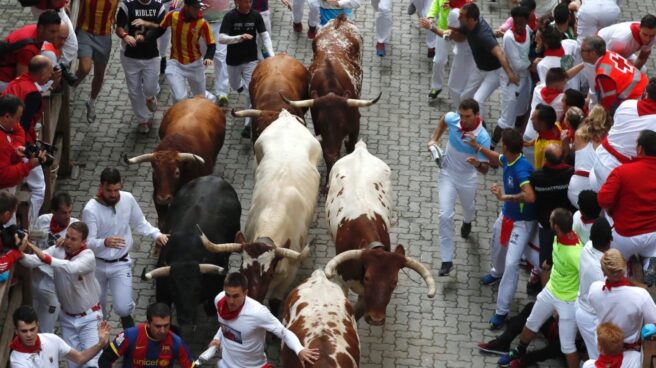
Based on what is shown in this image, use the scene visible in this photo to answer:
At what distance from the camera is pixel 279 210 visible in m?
14.1

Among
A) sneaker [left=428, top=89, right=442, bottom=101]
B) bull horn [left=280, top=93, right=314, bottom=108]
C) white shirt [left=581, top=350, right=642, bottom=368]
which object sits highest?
bull horn [left=280, top=93, right=314, bottom=108]

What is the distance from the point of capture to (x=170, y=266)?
13172mm

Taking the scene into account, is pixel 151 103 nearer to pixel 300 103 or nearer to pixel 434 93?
pixel 300 103

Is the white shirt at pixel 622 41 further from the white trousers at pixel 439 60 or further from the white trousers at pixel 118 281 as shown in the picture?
the white trousers at pixel 118 281

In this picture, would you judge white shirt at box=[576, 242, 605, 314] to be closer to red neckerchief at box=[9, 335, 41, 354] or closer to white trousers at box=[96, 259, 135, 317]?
white trousers at box=[96, 259, 135, 317]

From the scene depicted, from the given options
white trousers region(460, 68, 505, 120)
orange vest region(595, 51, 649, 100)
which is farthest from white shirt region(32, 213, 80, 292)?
white trousers region(460, 68, 505, 120)

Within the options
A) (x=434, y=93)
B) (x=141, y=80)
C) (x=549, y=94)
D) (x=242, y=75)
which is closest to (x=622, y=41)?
(x=549, y=94)

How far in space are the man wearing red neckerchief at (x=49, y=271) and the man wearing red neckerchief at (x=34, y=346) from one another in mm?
1306

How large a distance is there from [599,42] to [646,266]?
11.5ft

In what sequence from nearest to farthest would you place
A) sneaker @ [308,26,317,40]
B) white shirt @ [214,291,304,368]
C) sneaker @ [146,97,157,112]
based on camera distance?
white shirt @ [214,291,304,368], sneaker @ [146,97,157,112], sneaker @ [308,26,317,40]

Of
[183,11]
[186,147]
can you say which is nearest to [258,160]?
[186,147]

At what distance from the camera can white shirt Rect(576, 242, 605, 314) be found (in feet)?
40.4

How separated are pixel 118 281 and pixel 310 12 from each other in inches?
317

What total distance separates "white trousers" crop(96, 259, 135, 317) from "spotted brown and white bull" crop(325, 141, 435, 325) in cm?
222
